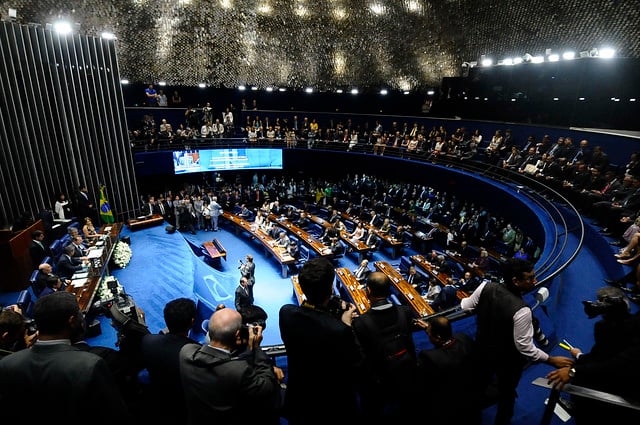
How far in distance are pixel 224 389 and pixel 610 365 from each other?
2.08m

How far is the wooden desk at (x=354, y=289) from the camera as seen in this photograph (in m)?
8.36

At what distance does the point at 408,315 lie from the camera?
7.46ft

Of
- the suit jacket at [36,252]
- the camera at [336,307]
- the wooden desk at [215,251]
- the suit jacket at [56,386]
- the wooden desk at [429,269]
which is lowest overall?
the wooden desk at [215,251]

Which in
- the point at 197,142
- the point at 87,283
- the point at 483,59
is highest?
the point at 483,59

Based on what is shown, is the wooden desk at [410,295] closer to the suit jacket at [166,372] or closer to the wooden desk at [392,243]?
the wooden desk at [392,243]

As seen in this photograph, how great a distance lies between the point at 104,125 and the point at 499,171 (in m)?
13.8

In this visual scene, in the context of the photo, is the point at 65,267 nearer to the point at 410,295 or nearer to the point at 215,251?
the point at 215,251

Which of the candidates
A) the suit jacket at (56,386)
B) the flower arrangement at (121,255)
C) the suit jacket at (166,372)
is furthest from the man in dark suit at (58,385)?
the flower arrangement at (121,255)

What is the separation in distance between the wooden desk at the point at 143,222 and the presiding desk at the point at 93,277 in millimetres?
2137

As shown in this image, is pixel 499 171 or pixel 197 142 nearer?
pixel 499 171

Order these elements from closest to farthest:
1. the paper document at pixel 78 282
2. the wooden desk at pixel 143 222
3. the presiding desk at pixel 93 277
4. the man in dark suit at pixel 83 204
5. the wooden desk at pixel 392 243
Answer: the presiding desk at pixel 93 277, the paper document at pixel 78 282, the man in dark suit at pixel 83 204, the wooden desk at pixel 143 222, the wooden desk at pixel 392 243

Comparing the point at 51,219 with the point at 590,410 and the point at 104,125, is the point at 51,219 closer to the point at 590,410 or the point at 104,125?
the point at 104,125

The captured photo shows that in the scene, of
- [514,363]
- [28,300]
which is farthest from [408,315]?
[28,300]

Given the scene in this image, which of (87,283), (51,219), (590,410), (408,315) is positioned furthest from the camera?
(51,219)
